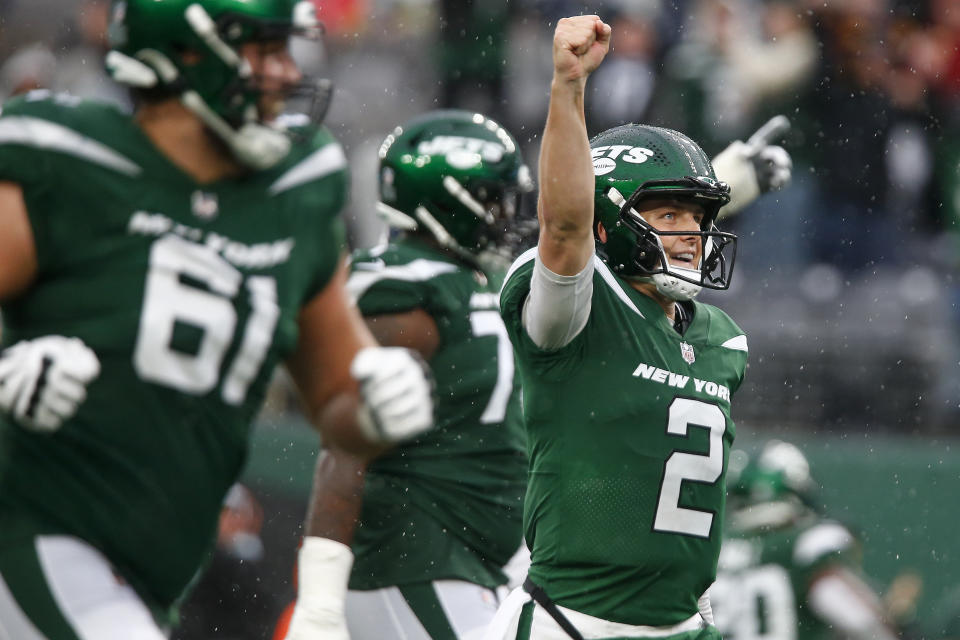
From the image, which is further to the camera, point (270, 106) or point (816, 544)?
point (816, 544)

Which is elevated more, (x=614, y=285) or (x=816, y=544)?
(x=614, y=285)

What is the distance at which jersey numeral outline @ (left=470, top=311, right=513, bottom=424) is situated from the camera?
15.4ft

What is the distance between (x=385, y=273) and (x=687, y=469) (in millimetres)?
1253

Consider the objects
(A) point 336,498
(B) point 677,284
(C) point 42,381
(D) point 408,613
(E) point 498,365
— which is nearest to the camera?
(C) point 42,381

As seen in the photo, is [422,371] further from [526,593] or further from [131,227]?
[526,593]

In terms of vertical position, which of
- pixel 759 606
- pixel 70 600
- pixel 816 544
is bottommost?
pixel 759 606

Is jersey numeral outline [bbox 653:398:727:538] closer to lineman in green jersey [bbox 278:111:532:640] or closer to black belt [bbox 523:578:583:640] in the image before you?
black belt [bbox 523:578:583:640]

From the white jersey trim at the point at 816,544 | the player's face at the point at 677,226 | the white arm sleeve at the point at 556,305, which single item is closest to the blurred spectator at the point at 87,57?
the white jersey trim at the point at 816,544

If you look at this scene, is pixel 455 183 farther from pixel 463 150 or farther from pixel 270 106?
pixel 270 106

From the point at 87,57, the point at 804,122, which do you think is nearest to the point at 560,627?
the point at 804,122

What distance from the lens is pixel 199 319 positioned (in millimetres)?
2877

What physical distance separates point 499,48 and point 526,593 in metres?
6.38

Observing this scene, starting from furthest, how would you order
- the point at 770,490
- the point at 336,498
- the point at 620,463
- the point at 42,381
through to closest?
the point at 770,490 → the point at 336,498 → the point at 620,463 → the point at 42,381

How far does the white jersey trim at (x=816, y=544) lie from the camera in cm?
630
